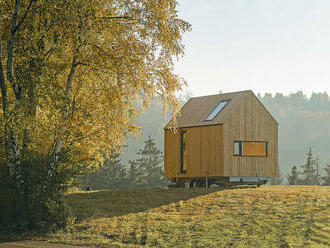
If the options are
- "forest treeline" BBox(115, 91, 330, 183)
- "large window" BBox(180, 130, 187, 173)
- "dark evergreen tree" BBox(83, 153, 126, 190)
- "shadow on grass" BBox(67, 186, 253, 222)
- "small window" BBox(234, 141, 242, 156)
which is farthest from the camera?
"forest treeline" BBox(115, 91, 330, 183)

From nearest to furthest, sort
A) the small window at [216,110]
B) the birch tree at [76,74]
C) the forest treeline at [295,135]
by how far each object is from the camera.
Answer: the birch tree at [76,74], the small window at [216,110], the forest treeline at [295,135]

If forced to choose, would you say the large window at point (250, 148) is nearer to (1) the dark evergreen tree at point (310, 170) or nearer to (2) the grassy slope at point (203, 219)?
(2) the grassy slope at point (203, 219)

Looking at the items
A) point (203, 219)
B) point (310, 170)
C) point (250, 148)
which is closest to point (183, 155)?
point (250, 148)

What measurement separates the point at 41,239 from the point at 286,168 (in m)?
161

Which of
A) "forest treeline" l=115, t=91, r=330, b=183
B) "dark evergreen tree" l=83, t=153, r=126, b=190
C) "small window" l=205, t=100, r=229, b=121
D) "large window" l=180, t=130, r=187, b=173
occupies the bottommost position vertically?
"dark evergreen tree" l=83, t=153, r=126, b=190

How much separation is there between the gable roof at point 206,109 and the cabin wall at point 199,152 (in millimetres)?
371

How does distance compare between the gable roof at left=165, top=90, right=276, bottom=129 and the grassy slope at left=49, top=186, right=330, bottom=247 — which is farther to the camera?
the gable roof at left=165, top=90, right=276, bottom=129

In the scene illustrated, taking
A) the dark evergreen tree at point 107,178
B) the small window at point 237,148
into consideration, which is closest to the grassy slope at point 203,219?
the small window at point 237,148

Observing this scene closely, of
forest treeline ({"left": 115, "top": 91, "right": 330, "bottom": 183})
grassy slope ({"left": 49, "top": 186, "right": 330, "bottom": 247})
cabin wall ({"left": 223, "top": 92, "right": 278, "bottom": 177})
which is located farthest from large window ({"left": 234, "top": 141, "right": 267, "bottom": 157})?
forest treeline ({"left": 115, "top": 91, "right": 330, "bottom": 183})

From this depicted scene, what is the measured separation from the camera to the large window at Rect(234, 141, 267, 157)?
25297mm

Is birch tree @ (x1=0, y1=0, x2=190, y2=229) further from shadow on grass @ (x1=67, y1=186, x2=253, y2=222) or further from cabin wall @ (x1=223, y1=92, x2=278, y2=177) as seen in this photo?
cabin wall @ (x1=223, y1=92, x2=278, y2=177)

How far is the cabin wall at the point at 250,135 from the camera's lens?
81.4ft

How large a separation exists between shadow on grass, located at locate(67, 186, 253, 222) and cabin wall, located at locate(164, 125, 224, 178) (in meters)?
2.36

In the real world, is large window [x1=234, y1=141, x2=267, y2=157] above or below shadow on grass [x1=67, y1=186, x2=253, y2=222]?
above
